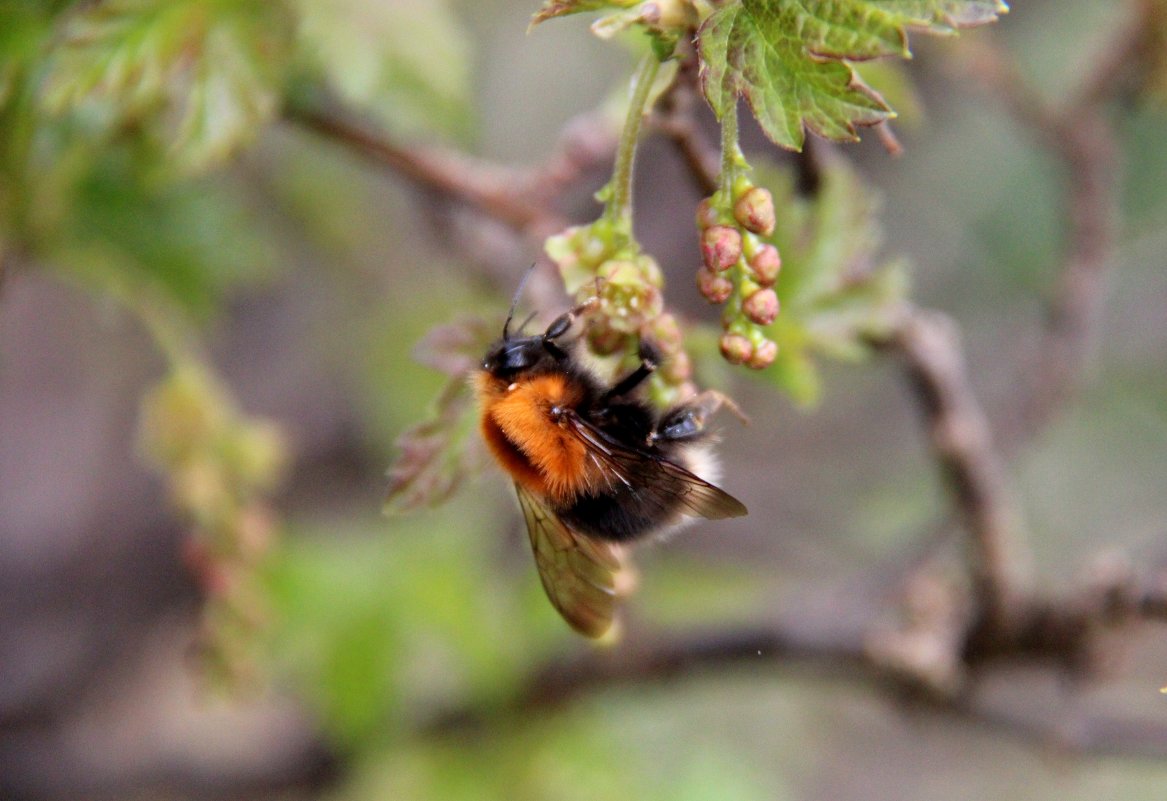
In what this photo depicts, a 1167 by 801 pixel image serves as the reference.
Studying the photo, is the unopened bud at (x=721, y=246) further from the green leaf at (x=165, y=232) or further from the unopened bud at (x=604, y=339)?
the green leaf at (x=165, y=232)

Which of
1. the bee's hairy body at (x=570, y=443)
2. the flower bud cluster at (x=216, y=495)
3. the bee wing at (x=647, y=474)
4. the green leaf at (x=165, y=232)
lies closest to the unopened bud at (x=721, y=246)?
the bee wing at (x=647, y=474)

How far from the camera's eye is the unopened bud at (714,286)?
2.98 feet

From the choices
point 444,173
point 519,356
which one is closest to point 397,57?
point 444,173

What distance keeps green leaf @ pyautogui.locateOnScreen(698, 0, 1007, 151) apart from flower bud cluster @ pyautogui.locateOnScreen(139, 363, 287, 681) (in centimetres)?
109

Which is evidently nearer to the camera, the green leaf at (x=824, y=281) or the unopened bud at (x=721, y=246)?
the unopened bud at (x=721, y=246)

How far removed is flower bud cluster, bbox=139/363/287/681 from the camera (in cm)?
163

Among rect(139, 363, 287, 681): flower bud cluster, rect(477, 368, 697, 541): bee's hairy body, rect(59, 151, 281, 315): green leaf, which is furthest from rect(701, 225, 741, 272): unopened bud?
rect(59, 151, 281, 315): green leaf

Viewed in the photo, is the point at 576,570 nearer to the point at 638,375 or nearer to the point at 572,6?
the point at 638,375

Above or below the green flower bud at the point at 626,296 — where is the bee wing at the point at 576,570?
below

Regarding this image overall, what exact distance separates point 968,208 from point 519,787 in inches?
94.6

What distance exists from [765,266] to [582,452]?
1.51 feet

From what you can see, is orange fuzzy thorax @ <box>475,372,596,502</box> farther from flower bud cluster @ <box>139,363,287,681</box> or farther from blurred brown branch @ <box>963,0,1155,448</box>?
blurred brown branch @ <box>963,0,1155,448</box>

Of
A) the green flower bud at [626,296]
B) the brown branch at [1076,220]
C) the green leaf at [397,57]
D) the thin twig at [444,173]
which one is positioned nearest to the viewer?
the green flower bud at [626,296]

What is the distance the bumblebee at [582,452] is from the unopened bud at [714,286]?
0.36m
